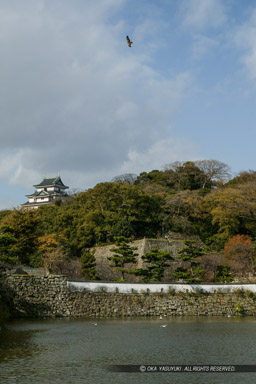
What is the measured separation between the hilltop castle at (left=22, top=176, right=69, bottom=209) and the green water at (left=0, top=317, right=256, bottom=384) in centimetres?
5541

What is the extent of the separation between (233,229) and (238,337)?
79.2ft

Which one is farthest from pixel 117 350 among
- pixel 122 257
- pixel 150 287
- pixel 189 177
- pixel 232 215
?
pixel 189 177

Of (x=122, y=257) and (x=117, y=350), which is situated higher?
(x=122, y=257)

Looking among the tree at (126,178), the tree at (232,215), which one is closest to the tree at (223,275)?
the tree at (232,215)

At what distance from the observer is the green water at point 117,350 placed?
10.5 metres

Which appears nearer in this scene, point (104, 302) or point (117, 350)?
point (117, 350)

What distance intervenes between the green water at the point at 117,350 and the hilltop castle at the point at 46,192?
182 feet

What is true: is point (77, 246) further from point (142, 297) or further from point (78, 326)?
point (78, 326)

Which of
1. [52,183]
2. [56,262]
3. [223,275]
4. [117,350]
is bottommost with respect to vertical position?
[117,350]

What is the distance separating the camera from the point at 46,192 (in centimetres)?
7625

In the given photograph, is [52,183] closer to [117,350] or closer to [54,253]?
[54,253]

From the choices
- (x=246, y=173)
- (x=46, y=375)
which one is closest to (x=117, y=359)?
(x=46, y=375)

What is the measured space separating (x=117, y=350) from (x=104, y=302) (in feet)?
37.3

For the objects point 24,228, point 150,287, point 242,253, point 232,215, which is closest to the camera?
point 150,287
